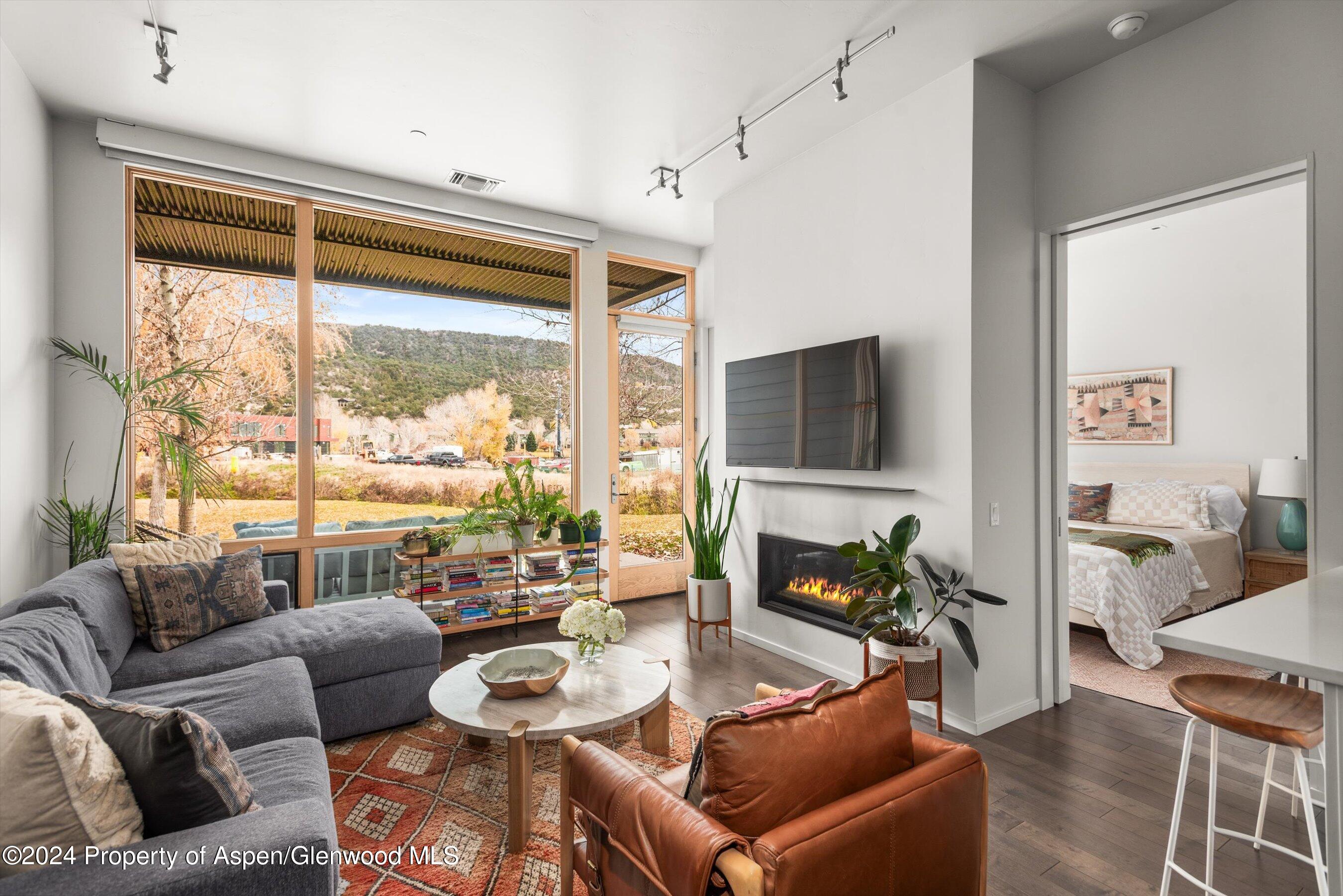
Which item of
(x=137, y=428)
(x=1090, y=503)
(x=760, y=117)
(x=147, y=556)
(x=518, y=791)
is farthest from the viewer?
(x=1090, y=503)

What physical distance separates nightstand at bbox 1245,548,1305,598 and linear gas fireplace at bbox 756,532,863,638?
11.0 ft

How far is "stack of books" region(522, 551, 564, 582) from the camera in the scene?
184 inches

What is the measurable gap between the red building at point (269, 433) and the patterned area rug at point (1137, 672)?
183 inches

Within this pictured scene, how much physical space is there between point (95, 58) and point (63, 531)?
2302 millimetres

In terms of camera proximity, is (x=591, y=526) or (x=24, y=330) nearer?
(x=24, y=330)

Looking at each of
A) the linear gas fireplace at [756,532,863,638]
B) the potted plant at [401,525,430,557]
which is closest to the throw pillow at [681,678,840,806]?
the linear gas fireplace at [756,532,863,638]

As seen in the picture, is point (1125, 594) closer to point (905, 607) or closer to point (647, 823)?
point (905, 607)

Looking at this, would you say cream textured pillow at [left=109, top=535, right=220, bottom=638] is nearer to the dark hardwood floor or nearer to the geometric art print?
the dark hardwood floor

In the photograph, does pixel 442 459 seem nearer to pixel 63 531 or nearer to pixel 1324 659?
pixel 63 531

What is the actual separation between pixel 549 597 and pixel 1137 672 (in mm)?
3678

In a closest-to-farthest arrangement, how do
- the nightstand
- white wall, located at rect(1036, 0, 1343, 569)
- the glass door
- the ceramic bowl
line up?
white wall, located at rect(1036, 0, 1343, 569) < the ceramic bowl < the nightstand < the glass door

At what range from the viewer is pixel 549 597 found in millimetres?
4637

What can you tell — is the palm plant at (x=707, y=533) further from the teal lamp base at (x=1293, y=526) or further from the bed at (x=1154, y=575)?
the teal lamp base at (x=1293, y=526)

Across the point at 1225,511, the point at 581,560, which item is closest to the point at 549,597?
the point at 581,560
